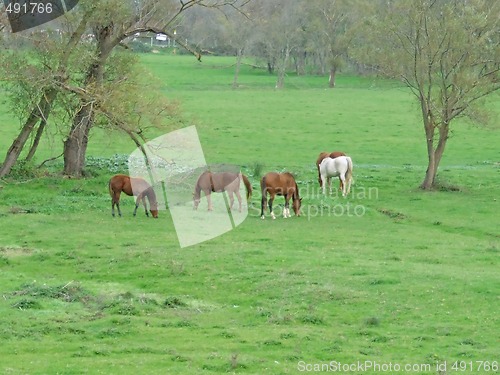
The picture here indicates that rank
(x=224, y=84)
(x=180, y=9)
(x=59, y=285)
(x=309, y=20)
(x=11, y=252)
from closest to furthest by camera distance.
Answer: (x=59, y=285), (x=11, y=252), (x=180, y=9), (x=224, y=84), (x=309, y=20)

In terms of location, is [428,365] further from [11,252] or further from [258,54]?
[258,54]

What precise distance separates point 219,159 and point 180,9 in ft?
34.7

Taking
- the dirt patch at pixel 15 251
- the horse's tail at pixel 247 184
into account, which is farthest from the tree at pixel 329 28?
the dirt patch at pixel 15 251

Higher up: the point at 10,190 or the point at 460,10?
the point at 460,10

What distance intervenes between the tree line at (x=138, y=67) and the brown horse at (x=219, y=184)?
214cm

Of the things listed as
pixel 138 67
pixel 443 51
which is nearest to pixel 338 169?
pixel 443 51

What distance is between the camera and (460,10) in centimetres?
3055

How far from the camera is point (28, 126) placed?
2756 cm

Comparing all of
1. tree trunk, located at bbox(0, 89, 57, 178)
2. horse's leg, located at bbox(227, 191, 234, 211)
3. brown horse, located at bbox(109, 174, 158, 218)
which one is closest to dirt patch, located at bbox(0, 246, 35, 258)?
brown horse, located at bbox(109, 174, 158, 218)

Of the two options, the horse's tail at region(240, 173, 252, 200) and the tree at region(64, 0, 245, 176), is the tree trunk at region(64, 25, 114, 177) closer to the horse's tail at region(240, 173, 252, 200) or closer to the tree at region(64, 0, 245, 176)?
the tree at region(64, 0, 245, 176)

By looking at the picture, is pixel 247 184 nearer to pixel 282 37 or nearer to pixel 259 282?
pixel 259 282

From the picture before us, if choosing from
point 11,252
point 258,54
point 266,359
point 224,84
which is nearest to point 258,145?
point 11,252

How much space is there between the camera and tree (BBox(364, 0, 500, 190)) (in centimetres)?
2992

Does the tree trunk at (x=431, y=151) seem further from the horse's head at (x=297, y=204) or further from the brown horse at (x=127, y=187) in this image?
the brown horse at (x=127, y=187)
